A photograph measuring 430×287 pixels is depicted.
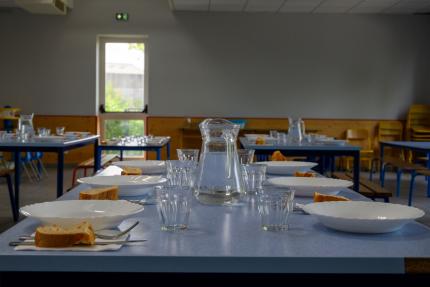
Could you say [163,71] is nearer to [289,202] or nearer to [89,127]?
[89,127]

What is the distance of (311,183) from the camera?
5.64 feet

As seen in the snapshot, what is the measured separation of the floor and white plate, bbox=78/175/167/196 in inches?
104

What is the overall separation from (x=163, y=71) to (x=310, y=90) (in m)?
2.34

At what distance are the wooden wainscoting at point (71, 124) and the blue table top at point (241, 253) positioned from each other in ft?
24.3

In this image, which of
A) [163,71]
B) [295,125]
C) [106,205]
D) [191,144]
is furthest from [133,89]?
[106,205]

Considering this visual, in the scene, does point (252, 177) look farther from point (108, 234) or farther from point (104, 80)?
point (104, 80)

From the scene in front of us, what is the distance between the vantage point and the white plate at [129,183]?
154 cm

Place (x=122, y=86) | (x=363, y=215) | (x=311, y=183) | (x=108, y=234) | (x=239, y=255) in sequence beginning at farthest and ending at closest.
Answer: (x=122, y=86) < (x=311, y=183) < (x=363, y=215) < (x=108, y=234) < (x=239, y=255)

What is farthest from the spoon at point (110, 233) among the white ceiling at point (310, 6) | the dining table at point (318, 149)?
the white ceiling at point (310, 6)

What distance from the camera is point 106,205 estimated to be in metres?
1.27

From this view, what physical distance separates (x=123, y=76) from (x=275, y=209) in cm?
773

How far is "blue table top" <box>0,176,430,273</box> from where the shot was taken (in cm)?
91

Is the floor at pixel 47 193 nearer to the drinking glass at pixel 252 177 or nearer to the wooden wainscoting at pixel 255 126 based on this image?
the wooden wainscoting at pixel 255 126

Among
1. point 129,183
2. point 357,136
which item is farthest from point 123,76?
point 129,183
